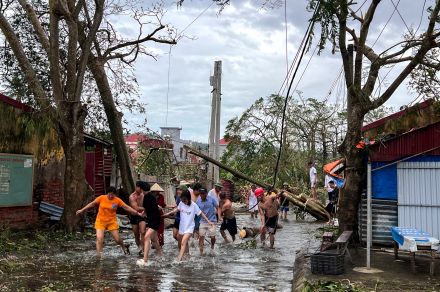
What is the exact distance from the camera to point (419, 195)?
1117 cm

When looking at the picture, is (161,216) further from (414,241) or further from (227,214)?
(414,241)

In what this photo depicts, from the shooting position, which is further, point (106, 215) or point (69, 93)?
point (69, 93)

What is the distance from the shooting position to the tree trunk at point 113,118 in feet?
58.7

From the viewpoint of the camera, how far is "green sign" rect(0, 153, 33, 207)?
14.2 m

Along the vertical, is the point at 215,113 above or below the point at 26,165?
above

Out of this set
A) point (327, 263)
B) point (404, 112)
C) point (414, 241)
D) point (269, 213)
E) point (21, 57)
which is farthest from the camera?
point (21, 57)

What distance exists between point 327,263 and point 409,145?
375 centimetres

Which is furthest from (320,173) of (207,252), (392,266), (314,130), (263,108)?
(392,266)

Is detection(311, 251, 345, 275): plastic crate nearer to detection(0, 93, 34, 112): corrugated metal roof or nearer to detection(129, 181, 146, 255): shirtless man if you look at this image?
detection(129, 181, 146, 255): shirtless man

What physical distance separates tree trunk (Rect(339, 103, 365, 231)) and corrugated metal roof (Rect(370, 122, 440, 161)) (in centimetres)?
38

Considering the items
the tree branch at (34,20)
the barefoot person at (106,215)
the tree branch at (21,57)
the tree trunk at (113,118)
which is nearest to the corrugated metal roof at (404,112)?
the barefoot person at (106,215)

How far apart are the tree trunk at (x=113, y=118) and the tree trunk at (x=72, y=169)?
3220 mm

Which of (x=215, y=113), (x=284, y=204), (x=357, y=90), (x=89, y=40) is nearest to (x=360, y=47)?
(x=357, y=90)

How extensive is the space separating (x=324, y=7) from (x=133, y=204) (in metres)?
6.18
